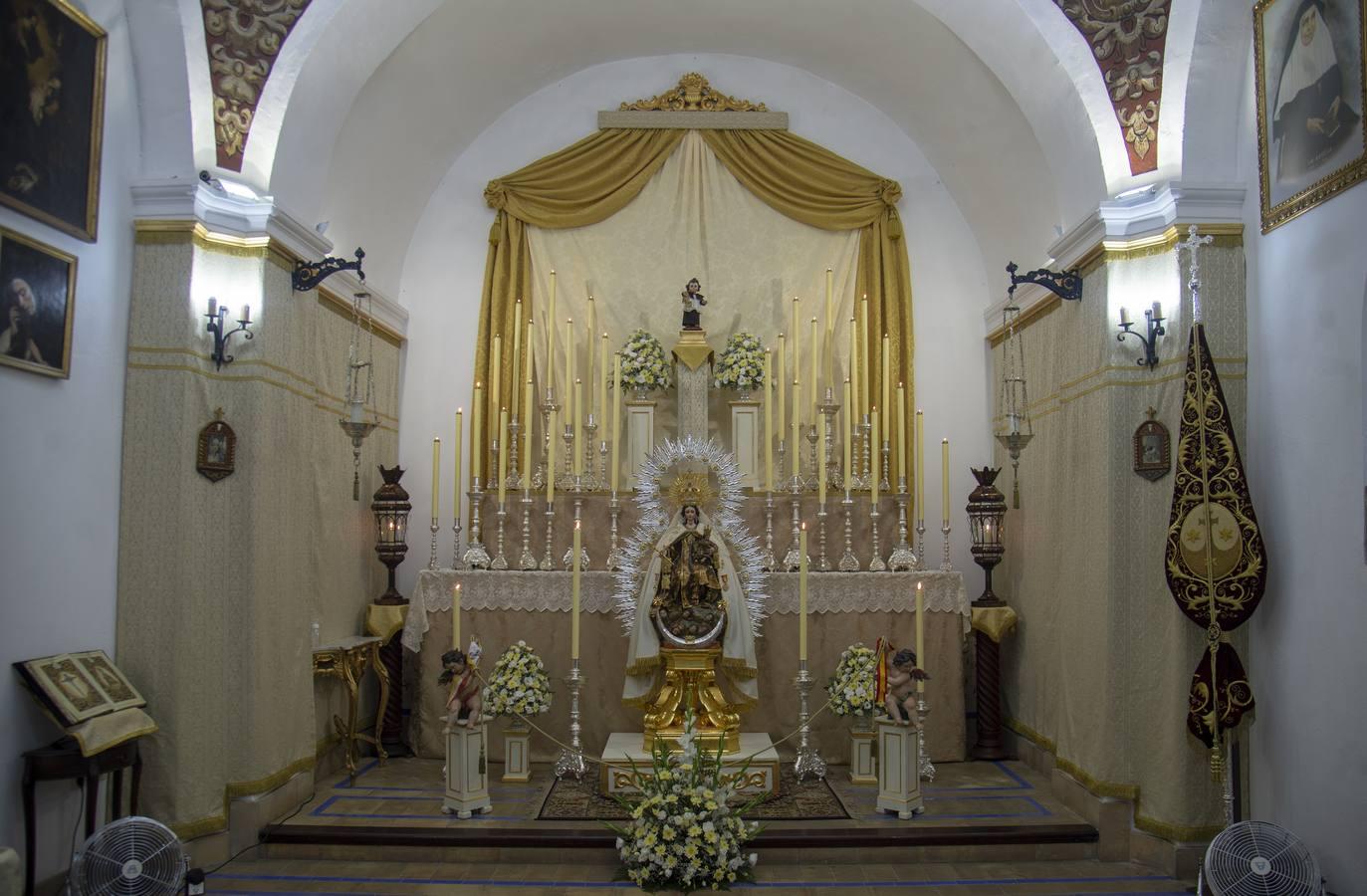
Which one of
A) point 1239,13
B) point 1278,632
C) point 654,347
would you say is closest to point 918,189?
point 654,347

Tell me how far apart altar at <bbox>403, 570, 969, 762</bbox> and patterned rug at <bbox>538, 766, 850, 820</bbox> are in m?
0.63

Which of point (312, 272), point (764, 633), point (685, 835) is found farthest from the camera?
point (764, 633)

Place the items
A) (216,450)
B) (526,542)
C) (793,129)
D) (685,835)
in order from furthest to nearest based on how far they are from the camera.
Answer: (793,129) → (526,542) → (216,450) → (685,835)

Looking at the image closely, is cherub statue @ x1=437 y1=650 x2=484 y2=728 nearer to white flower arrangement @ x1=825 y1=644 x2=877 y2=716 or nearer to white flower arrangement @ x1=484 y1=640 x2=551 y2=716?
white flower arrangement @ x1=484 y1=640 x2=551 y2=716

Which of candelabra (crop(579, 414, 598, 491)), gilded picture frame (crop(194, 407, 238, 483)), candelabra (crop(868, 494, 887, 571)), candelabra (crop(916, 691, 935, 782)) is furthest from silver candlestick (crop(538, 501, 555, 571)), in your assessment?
candelabra (crop(916, 691, 935, 782))

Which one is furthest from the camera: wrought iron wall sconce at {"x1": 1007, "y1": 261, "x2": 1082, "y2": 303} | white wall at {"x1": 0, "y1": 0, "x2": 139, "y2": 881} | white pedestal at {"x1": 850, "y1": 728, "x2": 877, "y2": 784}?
white pedestal at {"x1": 850, "y1": 728, "x2": 877, "y2": 784}

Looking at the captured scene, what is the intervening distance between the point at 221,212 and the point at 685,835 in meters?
4.36

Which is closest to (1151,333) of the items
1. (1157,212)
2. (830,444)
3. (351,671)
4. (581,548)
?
(1157,212)

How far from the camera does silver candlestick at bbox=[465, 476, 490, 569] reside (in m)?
7.46

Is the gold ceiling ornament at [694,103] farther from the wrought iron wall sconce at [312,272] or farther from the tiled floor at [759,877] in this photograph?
the tiled floor at [759,877]

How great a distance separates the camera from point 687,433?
816 centimetres

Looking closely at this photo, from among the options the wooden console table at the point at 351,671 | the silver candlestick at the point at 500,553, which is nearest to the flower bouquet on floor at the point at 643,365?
the silver candlestick at the point at 500,553

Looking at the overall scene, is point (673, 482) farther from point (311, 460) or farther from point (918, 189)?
point (918, 189)

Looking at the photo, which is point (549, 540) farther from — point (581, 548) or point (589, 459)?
point (589, 459)
